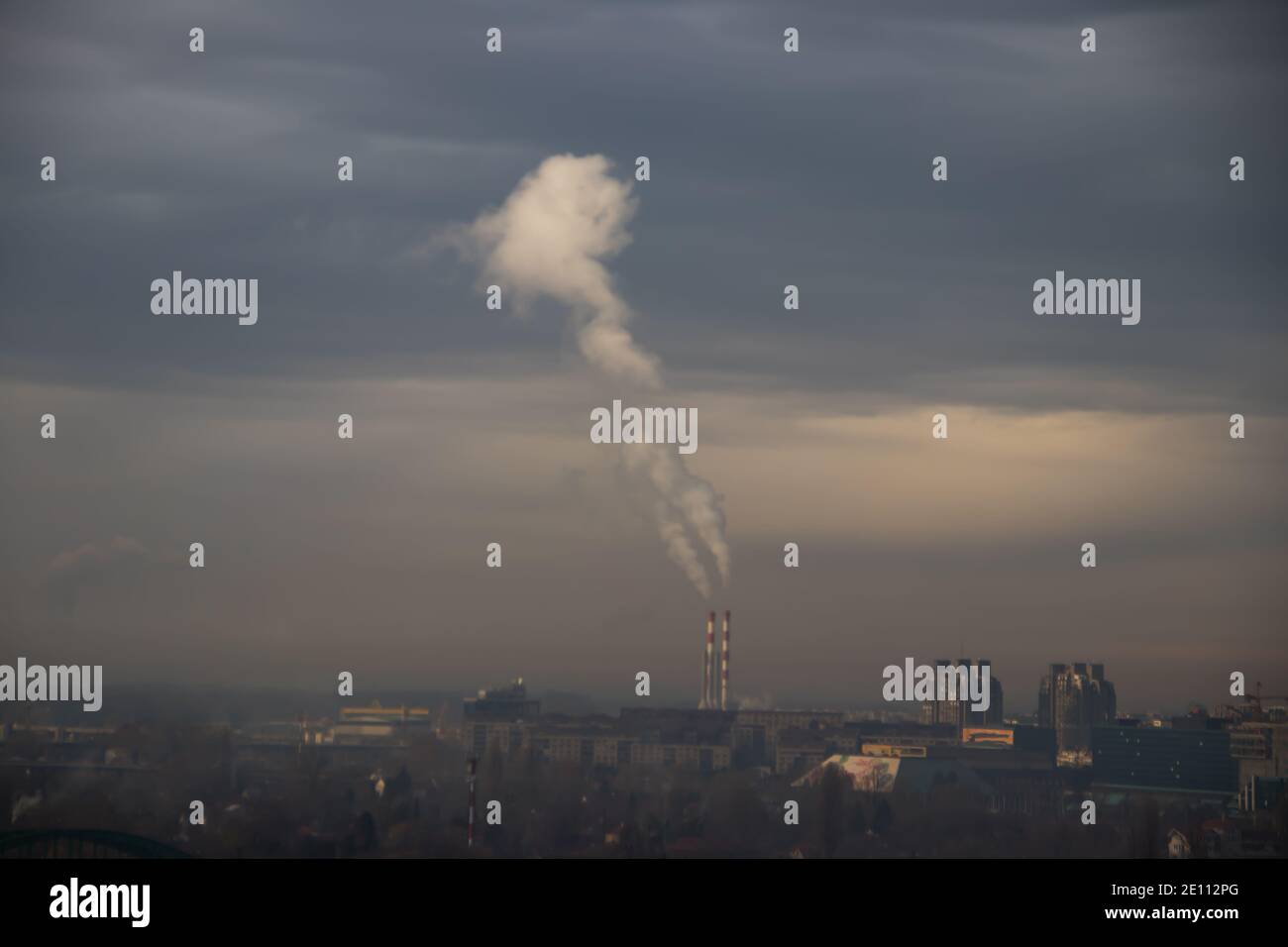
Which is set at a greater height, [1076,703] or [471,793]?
[1076,703]

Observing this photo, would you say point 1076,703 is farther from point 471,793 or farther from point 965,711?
point 471,793

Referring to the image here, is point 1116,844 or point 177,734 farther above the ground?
point 177,734

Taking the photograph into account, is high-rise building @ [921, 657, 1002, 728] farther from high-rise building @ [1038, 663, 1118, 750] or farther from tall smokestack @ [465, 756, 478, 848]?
tall smokestack @ [465, 756, 478, 848]

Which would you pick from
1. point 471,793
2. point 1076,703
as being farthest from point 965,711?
point 471,793

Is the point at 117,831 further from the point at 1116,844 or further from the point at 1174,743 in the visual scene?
the point at 1174,743

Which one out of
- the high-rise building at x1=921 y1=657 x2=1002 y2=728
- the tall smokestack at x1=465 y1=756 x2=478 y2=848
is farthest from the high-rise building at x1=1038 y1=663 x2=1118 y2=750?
the tall smokestack at x1=465 y1=756 x2=478 y2=848

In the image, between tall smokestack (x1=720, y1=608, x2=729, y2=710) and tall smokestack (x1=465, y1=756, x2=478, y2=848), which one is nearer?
tall smokestack (x1=465, y1=756, x2=478, y2=848)
